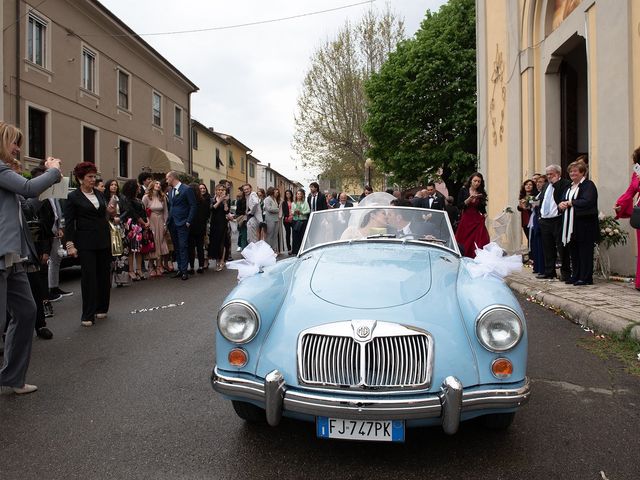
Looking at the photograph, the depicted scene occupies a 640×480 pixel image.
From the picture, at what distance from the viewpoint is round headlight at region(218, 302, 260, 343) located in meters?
2.87

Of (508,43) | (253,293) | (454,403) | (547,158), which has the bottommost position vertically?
(454,403)

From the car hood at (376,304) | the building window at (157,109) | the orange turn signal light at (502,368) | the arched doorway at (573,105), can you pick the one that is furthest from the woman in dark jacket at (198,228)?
the building window at (157,109)

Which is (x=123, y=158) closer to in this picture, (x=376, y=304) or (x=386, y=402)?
(x=376, y=304)

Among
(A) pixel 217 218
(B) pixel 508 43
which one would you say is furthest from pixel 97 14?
(B) pixel 508 43

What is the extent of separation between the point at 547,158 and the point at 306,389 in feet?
36.6

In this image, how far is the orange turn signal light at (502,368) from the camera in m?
2.66

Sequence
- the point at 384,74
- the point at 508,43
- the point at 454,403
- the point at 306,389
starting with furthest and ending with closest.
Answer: the point at 384,74, the point at 508,43, the point at 306,389, the point at 454,403

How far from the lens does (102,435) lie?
10.0ft

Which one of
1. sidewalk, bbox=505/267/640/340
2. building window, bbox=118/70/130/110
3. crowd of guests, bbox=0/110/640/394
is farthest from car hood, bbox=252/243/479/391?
building window, bbox=118/70/130/110

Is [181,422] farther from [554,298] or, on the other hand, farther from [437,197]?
[437,197]

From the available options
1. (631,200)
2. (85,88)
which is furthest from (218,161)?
(631,200)

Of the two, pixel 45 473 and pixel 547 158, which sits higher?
pixel 547 158

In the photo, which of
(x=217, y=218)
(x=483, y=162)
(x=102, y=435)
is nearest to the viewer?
(x=102, y=435)

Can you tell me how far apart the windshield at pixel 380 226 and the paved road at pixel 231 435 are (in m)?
1.36
